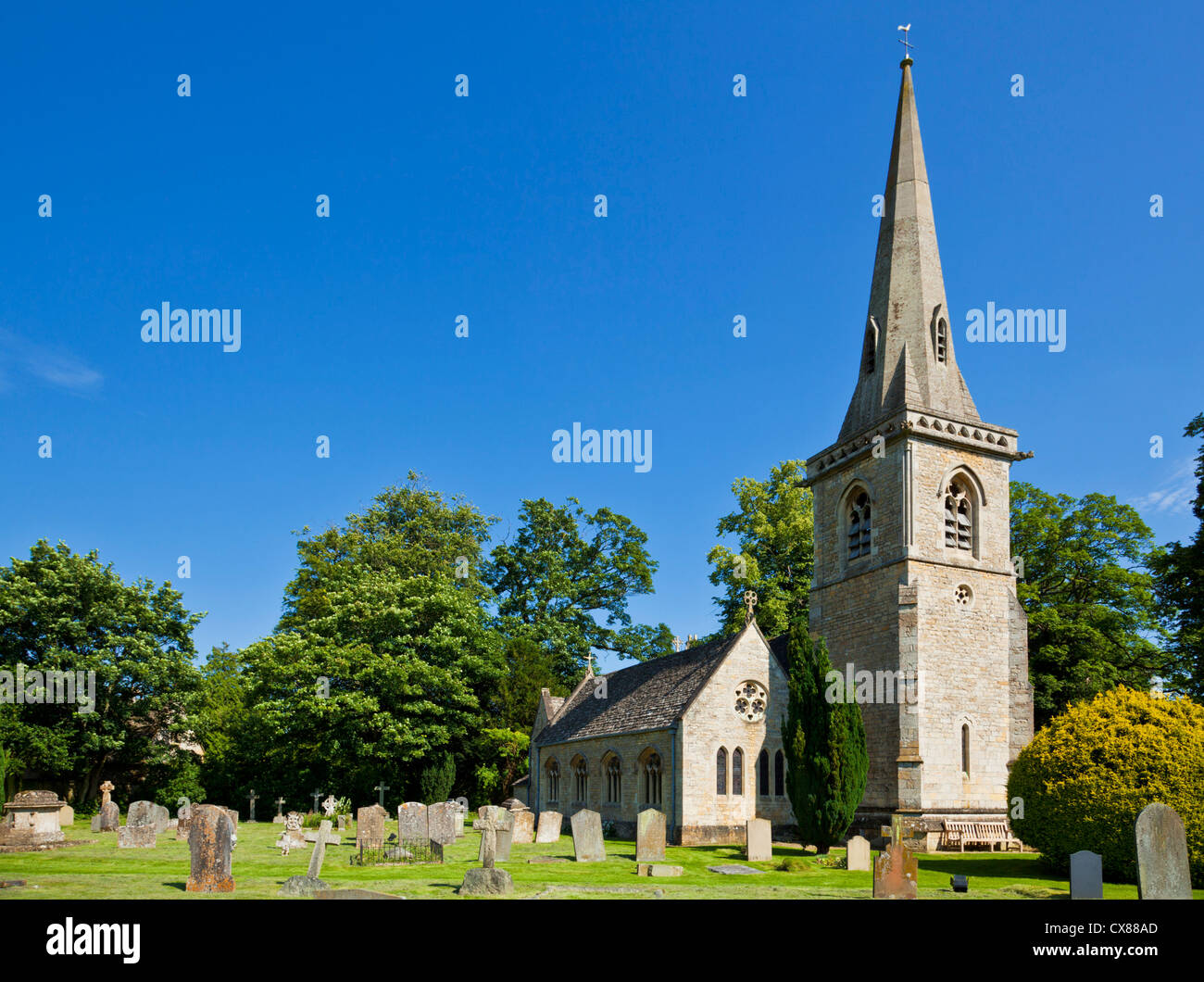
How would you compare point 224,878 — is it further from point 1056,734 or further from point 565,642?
point 565,642

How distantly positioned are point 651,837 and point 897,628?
10.4 metres

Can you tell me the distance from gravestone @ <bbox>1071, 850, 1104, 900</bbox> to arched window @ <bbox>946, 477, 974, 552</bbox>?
13986mm

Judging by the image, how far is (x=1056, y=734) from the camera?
21.4 metres

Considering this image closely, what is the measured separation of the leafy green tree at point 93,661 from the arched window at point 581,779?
63.0 ft

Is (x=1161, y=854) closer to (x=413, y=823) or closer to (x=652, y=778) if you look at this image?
(x=652, y=778)

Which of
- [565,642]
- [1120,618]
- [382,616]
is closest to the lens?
[1120,618]

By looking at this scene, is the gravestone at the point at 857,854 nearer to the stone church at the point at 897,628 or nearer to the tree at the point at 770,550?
the stone church at the point at 897,628

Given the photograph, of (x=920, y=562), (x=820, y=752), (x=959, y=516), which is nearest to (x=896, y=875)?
(x=820, y=752)

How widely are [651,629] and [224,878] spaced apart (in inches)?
1591

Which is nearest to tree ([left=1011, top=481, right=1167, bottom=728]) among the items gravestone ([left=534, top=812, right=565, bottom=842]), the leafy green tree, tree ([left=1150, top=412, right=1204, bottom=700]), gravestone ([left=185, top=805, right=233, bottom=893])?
tree ([left=1150, top=412, right=1204, bottom=700])

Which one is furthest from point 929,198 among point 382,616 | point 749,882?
point 382,616

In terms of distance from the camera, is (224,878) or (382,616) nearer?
(224,878)

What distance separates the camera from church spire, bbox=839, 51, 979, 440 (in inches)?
1182

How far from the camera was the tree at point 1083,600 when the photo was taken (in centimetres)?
3606
